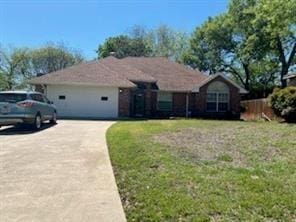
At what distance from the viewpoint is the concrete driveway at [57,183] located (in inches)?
245

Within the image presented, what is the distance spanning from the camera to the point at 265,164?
9.31 m

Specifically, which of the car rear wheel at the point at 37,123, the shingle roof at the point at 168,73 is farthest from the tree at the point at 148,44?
the car rear wheel at the point at 37,123

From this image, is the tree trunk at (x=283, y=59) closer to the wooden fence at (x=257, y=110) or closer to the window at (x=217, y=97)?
the wooden fence at (x=257, y=110)

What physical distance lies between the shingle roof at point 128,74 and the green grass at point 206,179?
17593mm

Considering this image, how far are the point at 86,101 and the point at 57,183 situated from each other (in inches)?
890

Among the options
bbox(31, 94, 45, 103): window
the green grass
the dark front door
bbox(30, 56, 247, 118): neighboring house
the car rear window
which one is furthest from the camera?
the dark front door

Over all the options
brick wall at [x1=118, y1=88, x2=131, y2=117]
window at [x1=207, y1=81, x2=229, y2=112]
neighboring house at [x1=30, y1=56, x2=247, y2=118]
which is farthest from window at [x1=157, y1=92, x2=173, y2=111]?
brick wall at [x1=118, y1=88, x2=131, y2=117]

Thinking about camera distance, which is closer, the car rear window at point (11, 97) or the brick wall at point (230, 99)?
the car rear window at point (11, 97)

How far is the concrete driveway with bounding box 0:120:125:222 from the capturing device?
621cm

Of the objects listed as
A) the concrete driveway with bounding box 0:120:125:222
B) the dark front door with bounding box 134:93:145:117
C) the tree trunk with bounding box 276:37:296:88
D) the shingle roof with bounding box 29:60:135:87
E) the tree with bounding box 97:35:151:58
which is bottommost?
the concrete driveway with bounding box 0:120:125:222

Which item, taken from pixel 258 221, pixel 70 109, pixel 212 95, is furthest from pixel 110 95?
pixel 258 221

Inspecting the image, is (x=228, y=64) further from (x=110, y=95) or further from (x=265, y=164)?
(x=265, y=164)

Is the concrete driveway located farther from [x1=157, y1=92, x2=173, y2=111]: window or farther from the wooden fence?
[x1=157, y1=92, x2=173, y2=111]: window

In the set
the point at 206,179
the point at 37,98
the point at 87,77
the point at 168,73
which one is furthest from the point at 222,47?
the point at 206,179
